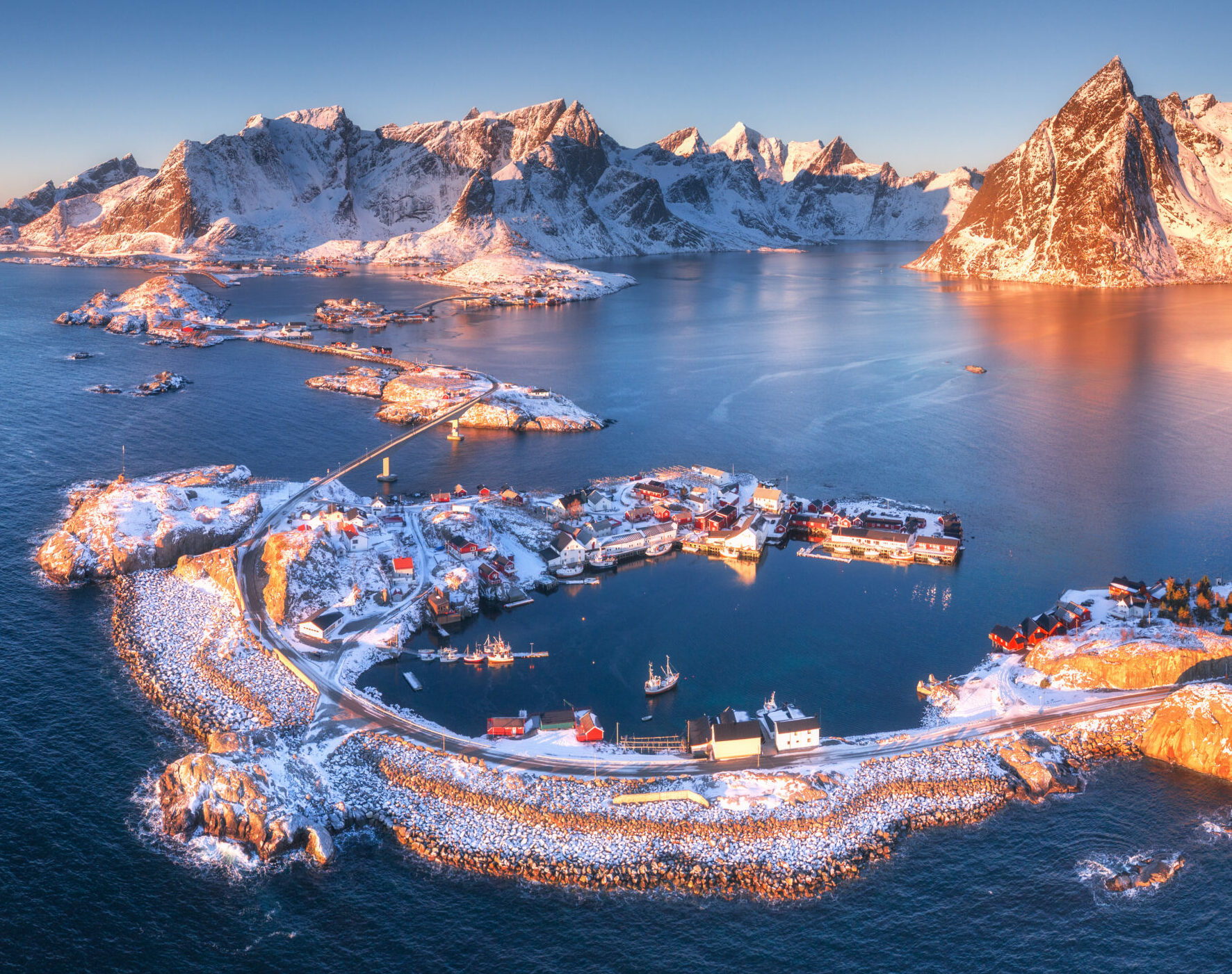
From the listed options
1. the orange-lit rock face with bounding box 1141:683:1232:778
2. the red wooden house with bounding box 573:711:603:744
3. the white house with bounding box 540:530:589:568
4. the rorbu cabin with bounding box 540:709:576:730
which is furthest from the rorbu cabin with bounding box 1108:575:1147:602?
the rorbu cabin with bounding box 540:709:576:730

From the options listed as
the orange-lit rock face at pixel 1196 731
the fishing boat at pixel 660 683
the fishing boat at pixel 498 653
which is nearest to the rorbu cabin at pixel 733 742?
the fishing boat at pixel 660 683

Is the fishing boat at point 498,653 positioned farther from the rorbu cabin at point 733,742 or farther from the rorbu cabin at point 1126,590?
the rorbu cabin at point 1126,590

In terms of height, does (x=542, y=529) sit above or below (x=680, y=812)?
above

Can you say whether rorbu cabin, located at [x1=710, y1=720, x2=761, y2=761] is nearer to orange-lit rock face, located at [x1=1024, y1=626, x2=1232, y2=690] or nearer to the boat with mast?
the boat with mast

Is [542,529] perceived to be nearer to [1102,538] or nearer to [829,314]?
[1102,538]

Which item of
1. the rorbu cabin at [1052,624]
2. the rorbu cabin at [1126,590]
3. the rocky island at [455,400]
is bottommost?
the rorbu cabin at [1052,624]

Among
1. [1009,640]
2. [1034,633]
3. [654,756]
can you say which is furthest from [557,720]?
[1034,633]

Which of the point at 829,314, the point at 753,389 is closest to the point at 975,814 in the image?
the point at 753,389
